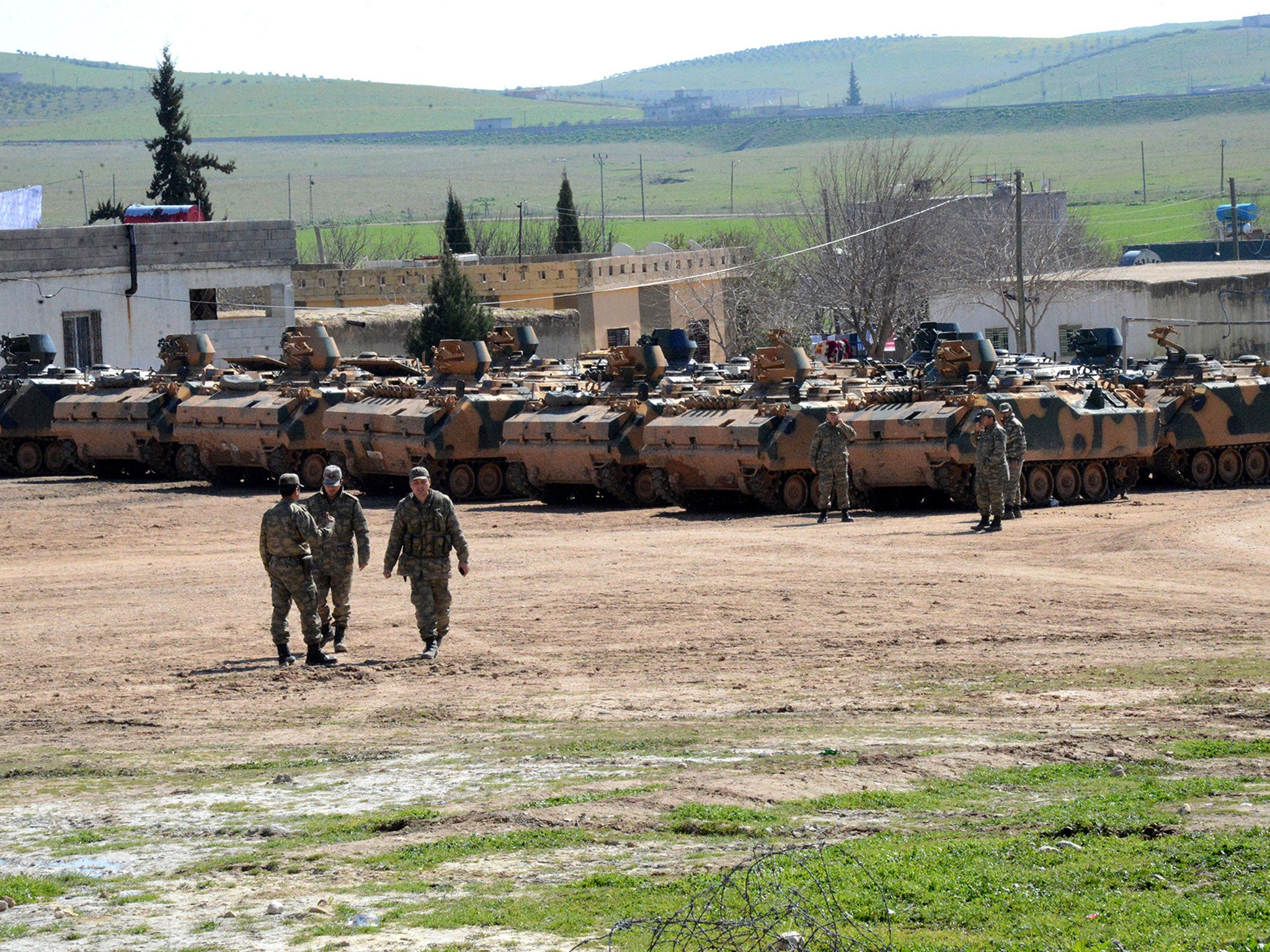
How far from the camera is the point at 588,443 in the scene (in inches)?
938

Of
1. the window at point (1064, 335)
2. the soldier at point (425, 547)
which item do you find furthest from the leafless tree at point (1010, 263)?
the soldier at point (425, 547)

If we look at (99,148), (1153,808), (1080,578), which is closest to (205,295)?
(1080,578)

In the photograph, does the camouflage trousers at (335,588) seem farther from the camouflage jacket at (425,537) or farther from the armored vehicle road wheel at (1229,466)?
the armored vehicle road wheel at (1229,466)

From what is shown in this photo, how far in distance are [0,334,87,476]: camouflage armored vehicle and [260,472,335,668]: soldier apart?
20.5 meters

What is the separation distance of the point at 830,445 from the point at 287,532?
9.37 metres

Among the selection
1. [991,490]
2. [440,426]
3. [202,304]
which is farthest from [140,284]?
[991,490]

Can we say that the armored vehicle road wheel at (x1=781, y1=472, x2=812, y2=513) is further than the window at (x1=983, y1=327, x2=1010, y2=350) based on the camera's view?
No

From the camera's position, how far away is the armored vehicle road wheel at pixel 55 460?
3300 cm

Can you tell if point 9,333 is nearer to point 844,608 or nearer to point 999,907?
point 844,608

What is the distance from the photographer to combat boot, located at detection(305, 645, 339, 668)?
1286 centimetres

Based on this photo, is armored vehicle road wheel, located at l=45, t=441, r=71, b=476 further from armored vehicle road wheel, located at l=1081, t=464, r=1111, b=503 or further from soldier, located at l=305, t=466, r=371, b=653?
soldier, located at l=305, t=466, r=371, b=653

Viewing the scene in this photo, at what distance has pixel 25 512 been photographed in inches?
1003

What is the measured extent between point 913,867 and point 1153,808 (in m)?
1.42

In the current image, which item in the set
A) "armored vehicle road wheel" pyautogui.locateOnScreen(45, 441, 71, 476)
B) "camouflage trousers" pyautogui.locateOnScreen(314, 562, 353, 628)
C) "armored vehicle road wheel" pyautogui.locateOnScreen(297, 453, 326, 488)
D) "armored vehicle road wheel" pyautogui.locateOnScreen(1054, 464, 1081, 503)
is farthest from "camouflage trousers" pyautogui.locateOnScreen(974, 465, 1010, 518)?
"armored vehicle road wheel" pyautogui.locateOnScreen(45, 441, 71, 476)
